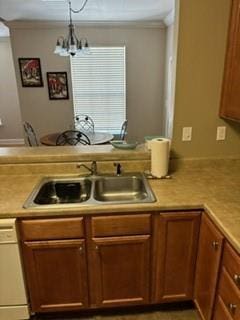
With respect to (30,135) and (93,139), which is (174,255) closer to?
(93,139)

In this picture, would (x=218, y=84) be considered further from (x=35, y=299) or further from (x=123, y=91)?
(x=123, y=91)

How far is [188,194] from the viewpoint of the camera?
165 cm

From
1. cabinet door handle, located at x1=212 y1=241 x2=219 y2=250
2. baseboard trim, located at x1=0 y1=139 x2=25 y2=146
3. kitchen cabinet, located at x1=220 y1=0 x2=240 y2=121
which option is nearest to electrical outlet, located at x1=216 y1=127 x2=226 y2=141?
kitchen cabinet, located at x1=220 y1=0 x2=240 y2=121

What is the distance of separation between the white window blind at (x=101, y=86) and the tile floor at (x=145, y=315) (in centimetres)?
393

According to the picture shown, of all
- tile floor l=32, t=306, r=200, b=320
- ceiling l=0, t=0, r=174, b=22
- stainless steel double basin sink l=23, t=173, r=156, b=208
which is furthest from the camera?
ceiling l=0, t=0, r=174, b=22

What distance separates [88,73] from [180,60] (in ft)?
11.5

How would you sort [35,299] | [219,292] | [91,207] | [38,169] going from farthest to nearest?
A: [38,169], [35,299], [91,207], [219,292]

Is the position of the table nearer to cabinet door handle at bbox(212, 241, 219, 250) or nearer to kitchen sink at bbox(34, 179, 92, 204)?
kitchen sink at bbox(34, 179, 92, 204)

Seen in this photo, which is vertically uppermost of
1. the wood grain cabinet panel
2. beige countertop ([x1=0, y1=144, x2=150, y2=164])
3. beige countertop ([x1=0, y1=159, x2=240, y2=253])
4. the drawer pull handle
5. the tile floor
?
beige countertop ([x1=0, y1=144, x2=150, y2=164])

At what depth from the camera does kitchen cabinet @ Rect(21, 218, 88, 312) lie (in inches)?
60.1

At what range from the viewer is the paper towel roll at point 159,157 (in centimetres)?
185

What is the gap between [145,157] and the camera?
80.0 inches

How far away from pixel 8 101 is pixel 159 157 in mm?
5790

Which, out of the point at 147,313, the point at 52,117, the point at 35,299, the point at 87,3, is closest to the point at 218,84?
the point at 147,313
